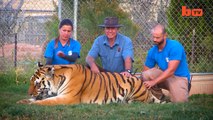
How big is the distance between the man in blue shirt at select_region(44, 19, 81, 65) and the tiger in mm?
555

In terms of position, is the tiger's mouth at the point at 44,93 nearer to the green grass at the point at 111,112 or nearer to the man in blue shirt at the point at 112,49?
the green grass at the point at 111,112

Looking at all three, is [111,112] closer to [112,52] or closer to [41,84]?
[41,84]

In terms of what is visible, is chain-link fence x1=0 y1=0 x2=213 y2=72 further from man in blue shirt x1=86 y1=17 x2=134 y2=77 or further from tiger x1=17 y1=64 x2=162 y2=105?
tiger x1=17 y1=64 x2=162 y2=105

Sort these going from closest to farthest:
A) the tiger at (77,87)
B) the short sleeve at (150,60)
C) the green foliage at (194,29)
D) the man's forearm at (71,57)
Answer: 1. the tiger at (77,87)
2. the man's forearm at (71,57)
3. the short sleeve at (150,60)
4. the green foliage at (194,29)

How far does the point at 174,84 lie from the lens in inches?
318

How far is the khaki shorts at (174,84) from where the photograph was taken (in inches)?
316

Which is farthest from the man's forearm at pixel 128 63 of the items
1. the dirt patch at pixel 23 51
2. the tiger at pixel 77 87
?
the dirt patch at pixel 23 51

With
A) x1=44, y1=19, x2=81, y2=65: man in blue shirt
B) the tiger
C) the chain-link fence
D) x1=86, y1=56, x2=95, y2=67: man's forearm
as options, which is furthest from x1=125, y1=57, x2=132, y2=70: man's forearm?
the chain-link fence

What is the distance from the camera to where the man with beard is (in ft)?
25.7

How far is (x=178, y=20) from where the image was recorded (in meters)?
10.7

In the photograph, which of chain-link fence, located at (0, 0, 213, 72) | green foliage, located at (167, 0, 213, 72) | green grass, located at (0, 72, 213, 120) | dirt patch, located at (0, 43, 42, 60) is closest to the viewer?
green grass, located at (0, 72, 213, 120)

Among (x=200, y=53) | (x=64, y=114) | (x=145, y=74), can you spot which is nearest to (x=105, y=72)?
(x=145, y=74)

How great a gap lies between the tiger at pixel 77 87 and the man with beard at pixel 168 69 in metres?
0.40

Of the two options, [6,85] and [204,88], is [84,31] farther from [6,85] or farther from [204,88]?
[204,88]
